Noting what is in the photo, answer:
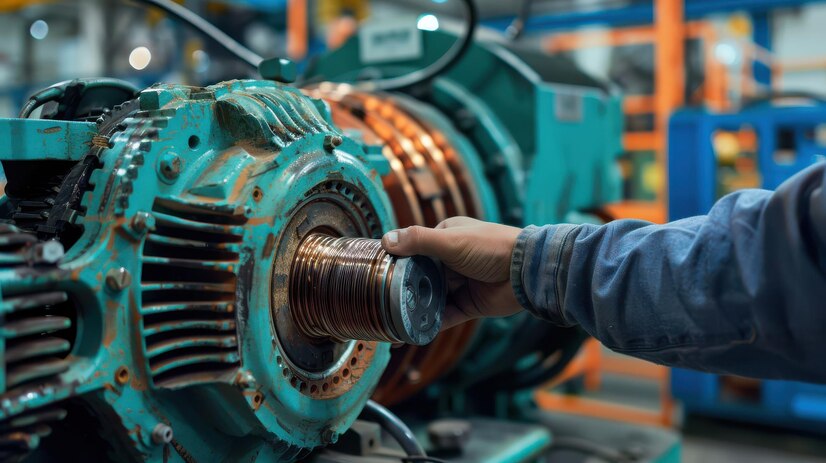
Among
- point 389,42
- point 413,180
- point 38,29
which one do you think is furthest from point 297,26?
point 38,29

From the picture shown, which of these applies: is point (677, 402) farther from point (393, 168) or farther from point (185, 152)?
point (185, 152)

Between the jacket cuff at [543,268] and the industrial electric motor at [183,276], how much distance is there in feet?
0.33

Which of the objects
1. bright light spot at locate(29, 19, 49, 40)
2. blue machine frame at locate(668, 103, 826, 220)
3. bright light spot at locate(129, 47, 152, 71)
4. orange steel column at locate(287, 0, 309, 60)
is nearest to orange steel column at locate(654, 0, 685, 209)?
blue machine frame at locate(668, 103, 826, 220)

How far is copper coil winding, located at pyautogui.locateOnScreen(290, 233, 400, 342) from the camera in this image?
2.74 ft

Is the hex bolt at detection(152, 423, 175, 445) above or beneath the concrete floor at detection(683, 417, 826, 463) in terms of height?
above

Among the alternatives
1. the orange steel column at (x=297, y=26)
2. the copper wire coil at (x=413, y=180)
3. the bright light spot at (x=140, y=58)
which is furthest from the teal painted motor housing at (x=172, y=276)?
the bright light spot at (x=140, y=58)

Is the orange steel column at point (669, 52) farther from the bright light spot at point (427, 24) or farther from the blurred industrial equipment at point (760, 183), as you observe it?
the bright light spot at point (427, 24)

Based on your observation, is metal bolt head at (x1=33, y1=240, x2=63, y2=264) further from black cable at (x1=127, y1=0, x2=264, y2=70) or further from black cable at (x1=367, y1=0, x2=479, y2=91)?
black cable at (x1=367, y1=0, x2=479, y2=91)

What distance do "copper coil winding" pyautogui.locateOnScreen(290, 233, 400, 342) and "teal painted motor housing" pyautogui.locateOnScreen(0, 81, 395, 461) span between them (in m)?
0.02

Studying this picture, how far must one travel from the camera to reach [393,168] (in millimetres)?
1266

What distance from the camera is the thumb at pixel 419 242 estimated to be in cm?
86

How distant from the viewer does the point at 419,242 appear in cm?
88

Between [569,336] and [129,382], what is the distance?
1.13 meters

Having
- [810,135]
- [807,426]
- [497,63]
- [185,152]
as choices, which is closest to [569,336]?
[497,63]
